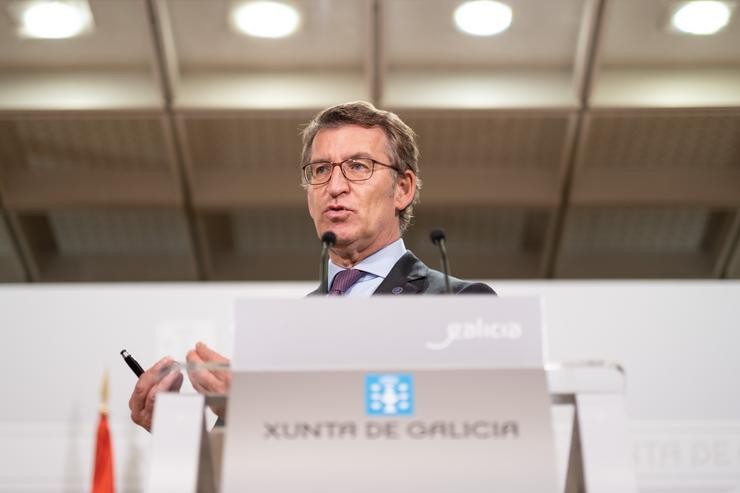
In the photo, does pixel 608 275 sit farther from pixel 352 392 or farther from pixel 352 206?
pixel 352 392

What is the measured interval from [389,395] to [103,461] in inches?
103

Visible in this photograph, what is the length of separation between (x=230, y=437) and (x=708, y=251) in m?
5.24

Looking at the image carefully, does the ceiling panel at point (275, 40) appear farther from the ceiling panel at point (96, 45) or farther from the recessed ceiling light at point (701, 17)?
the recessed ceiling light at point (701, 17)

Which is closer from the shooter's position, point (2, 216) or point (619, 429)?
point (619, 429)

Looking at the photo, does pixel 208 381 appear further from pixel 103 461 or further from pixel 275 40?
pixel 275 40

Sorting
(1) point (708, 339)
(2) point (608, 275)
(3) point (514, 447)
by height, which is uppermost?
(2) point (608, 275)

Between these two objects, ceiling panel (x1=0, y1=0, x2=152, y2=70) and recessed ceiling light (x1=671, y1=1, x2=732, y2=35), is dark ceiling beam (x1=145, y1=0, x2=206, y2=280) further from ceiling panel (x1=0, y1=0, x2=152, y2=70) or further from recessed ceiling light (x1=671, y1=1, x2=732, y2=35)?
recessed ceiling light (x1=671, y1=1, x2=732, y2=35)

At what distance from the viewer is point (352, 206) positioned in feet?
6.57

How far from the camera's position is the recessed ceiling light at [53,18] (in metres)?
4.42

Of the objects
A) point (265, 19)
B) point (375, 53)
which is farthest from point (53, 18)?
point (375, 53)

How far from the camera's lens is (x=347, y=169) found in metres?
2.06

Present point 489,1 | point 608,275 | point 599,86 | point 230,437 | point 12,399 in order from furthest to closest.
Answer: point 608,275 < point 599,86 < point 489,1 < point 12,399 < point 230,437

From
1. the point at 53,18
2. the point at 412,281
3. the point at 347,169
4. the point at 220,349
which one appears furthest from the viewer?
the point at 53,18

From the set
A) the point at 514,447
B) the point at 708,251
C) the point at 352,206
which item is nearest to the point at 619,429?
the point at 514,447
